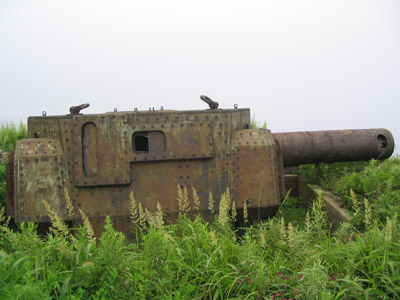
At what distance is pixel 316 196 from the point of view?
7363 millimetres

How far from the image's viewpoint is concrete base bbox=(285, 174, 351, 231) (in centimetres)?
622

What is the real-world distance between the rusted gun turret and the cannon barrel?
103cm

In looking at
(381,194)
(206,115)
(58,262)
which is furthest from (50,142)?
(381,194)

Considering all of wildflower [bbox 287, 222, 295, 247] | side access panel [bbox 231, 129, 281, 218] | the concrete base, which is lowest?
the concrete base

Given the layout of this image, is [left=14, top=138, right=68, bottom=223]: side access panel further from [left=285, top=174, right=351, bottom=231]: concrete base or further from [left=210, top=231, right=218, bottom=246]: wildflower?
[left=285, top=174, right=351, bottom=231]: concrete base

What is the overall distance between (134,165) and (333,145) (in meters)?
2.88

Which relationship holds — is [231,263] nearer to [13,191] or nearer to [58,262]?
[58,262]

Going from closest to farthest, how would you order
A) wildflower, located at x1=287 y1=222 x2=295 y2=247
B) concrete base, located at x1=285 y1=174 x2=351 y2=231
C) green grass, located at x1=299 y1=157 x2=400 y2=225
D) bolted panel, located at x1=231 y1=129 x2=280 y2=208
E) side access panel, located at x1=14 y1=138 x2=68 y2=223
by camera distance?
1. wildflower, located at x1=287 y1=222 x2=295 y2=247
2. side access panel, located at x1=14 y1=138 x2=68 y2=223
3. bolted panel, located at x1=231 y1=129 x2=280 y2=208
4. green grass, located at x1=299 y1=157 x2=400 y2=225
5. concrete base, located at x1=285 y1=174 x2=351 y2=231

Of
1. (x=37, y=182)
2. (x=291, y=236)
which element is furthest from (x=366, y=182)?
(x=37, y=182)

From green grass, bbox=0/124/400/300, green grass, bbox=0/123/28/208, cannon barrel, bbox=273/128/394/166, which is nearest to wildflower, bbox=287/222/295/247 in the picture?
green grass, bbox=0/124/400/300

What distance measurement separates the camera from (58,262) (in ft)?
11.0

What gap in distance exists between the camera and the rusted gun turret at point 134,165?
16.7ft

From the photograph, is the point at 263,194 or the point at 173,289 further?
the point at 263,194

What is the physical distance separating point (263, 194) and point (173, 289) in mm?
2165
